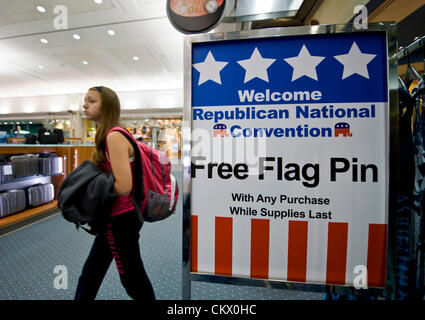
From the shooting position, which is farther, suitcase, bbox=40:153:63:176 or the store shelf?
suitcase, bbox=40:153:63:176

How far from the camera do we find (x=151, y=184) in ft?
3.50

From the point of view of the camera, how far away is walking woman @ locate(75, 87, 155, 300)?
0.98m

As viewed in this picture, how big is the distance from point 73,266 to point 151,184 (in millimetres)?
1648

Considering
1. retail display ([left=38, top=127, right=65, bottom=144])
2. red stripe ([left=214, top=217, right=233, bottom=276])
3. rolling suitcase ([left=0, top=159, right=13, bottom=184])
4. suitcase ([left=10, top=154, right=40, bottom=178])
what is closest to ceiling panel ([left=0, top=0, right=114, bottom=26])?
retail display ([left=38, top=127, right=65, bottom=144])

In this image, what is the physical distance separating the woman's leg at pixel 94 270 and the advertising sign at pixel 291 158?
0.59m

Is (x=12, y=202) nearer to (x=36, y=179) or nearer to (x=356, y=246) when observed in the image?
(x=36, y=179)

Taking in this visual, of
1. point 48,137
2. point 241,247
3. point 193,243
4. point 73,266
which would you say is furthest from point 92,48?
point 241,247

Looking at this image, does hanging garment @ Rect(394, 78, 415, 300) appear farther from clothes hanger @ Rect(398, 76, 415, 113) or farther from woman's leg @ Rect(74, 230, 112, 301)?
woman's leg @ Rect(74, 230, 112, 301)

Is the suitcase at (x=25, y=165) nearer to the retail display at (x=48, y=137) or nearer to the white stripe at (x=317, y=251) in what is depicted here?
the retail display at (x=48, y=137)

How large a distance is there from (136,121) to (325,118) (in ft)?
40.7

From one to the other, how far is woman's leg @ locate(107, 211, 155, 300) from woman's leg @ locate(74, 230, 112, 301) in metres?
0.08

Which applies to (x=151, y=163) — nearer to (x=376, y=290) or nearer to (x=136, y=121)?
(x=376, y=290)

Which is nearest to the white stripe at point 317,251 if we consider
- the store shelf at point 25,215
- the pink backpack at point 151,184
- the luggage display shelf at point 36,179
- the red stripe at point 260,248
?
the red stripe at point 260,248
